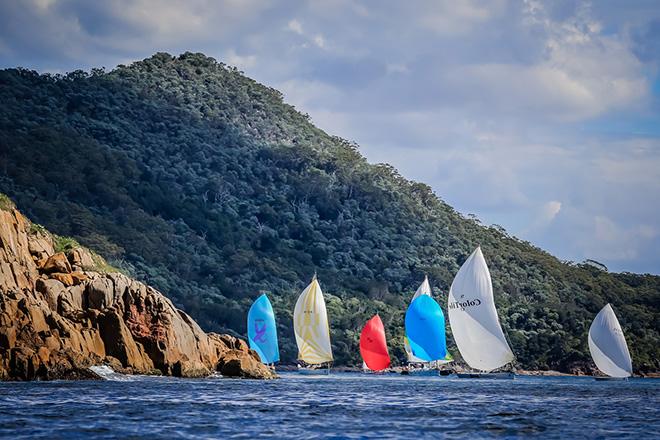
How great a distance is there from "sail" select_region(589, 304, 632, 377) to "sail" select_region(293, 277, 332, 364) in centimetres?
2827

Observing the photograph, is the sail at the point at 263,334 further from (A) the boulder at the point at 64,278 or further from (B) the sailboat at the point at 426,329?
(A) the boulder at the point at 64,278

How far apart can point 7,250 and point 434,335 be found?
4792cm

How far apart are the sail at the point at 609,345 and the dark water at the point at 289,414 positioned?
49.7m

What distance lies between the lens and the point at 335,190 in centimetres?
19562

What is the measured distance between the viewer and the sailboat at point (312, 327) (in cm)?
10562

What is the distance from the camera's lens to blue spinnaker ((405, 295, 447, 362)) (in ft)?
337

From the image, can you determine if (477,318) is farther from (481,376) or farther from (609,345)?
(609,345)

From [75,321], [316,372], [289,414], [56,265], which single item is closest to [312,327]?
[316,372]

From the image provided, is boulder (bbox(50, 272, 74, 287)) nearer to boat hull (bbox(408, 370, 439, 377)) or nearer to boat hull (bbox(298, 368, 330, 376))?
boat hull (bbox(298, 368, 330, 376))

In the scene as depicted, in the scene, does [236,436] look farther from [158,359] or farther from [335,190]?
[335,190]

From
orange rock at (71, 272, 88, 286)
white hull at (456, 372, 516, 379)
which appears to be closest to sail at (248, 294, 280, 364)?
white hull at (456, 372, 516, 379)

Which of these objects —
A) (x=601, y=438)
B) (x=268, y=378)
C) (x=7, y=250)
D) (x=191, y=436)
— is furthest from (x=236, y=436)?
(x=268, y=378)

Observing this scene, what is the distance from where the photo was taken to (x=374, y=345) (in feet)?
363

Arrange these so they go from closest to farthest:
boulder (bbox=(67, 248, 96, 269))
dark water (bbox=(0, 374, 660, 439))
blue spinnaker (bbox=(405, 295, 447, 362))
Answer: dark water (bbox=(0, 374, 660, 439)), boulder (bbox=(67, 248, 96, 269)), blue spinnaker (bbox=(405, 295, 447, 362))
